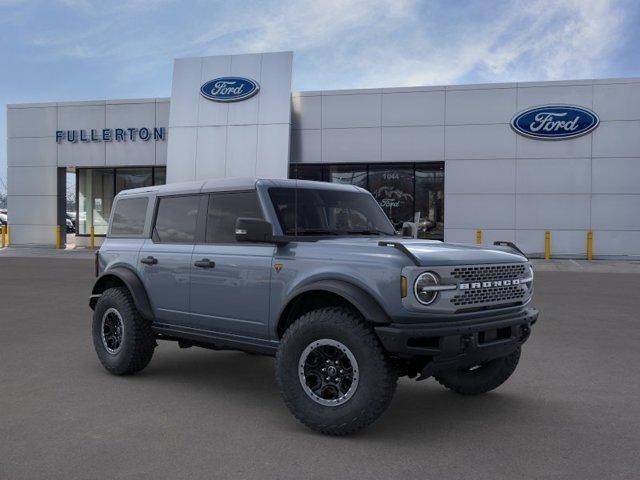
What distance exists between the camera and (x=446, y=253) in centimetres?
453

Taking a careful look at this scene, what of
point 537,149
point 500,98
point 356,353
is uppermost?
point 500,98

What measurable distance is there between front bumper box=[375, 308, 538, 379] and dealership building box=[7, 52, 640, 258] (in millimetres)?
16956

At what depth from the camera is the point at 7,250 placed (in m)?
26.5

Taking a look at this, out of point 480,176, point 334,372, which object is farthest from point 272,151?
point 334,372

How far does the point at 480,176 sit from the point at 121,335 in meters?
18.9

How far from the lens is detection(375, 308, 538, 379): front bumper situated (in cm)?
420

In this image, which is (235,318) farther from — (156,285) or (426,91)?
(426,91)

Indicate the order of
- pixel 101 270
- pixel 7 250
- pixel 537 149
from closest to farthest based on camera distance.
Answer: pixel 101 270 → pixel 537 149 → pixel 7 250

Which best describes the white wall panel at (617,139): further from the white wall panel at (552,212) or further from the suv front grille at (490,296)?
the suv front grille at (490,296)

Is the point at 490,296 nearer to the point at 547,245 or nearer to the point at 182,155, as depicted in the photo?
the point at 547,245

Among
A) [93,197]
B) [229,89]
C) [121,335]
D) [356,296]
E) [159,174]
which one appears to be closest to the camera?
[356,296]

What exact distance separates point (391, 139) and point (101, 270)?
18.3 m

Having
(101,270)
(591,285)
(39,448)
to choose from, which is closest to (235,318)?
(39,448)

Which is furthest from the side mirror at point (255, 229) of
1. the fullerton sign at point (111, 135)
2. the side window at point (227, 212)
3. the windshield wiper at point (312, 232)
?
the fullerton sign at point (111, 135)
